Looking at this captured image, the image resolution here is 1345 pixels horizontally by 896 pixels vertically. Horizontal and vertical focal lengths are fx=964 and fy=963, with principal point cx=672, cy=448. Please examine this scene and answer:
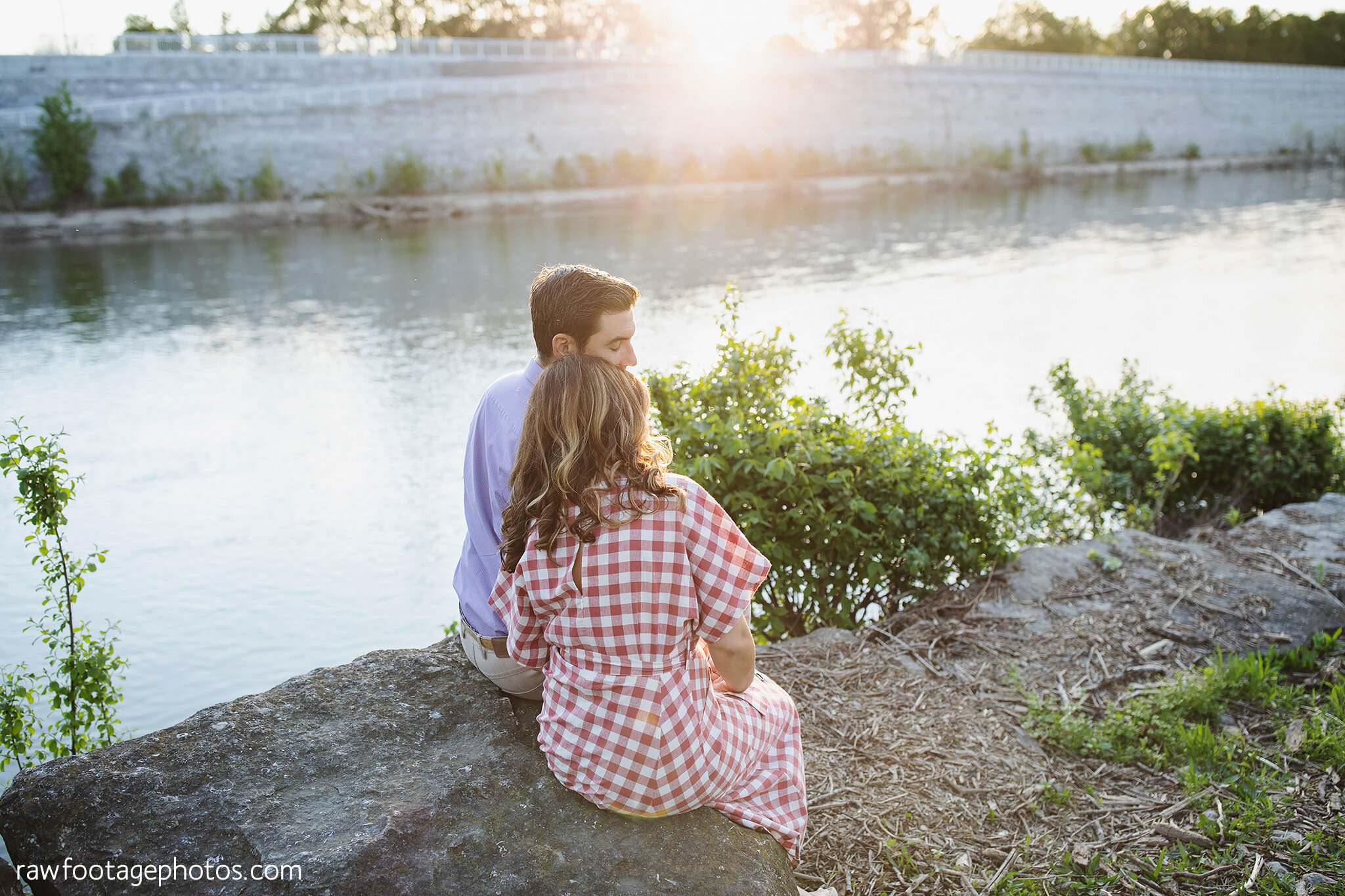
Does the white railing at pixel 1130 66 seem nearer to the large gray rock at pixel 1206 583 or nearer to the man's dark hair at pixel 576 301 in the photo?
the large gray rock at pixel 1206 583

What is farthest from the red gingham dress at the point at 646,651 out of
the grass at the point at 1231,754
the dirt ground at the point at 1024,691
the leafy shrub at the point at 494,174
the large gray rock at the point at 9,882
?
the leafy shrub at the point at 494,174

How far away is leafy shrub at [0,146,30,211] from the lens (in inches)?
915

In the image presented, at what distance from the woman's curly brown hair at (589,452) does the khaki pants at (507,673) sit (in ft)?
1.85

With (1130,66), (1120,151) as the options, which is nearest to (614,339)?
(1120,151)

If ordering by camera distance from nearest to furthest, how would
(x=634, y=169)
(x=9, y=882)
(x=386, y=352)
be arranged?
(x=9, y=882) → (x=386, y=352) → (x=634, y=169)

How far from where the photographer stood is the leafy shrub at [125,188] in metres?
24.3

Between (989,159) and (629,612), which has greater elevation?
(989,159)

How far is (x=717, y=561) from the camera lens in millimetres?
2012

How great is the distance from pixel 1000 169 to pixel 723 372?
118ft

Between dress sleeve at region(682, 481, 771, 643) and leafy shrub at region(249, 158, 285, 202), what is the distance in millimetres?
27008

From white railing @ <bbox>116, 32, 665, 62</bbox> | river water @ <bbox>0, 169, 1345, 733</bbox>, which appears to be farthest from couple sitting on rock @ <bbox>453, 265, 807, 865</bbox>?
white railing @ <bbox>116, 32, 665, 62</bbox>

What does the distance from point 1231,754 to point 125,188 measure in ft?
92.1

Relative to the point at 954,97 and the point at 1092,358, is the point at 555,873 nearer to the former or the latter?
the point at 1092,358

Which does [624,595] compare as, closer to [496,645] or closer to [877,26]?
[496,645]
